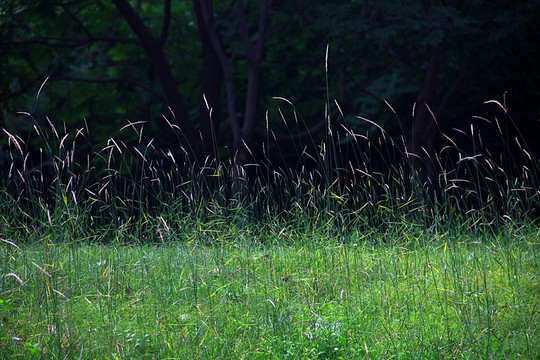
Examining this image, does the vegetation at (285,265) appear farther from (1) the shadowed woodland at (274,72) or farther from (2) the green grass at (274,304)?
(1) the shadowed woodland at (274,72)

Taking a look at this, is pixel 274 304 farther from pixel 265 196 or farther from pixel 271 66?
pixel 271 66

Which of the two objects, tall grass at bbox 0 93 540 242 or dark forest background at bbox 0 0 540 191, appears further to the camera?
dark forest background at bbox 0 0 540 191

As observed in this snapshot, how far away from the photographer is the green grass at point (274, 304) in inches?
134

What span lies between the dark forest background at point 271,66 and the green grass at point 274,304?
11.2 feet

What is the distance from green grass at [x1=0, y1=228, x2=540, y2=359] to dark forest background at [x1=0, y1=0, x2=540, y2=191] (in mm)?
3412

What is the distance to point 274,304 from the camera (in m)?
3.78

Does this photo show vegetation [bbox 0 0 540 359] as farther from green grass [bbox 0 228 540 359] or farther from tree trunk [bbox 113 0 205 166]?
tree trunk [bbox 113 0 205 166]

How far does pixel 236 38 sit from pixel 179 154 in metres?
3.54

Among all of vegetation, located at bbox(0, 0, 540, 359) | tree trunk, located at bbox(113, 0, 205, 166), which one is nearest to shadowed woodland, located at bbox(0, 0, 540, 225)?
tree trunk, located at bbox(113, 0, 205, 166)

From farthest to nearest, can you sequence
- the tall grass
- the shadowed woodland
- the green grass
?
the shadowed woodland, the tall grass, the green grass

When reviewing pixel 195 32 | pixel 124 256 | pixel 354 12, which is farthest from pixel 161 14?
pixel 124 256

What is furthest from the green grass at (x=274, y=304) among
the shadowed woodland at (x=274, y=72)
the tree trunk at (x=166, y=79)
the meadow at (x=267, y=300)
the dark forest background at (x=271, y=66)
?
the tree trunk at (x=166, y=79)

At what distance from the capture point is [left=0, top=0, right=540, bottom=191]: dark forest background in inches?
366

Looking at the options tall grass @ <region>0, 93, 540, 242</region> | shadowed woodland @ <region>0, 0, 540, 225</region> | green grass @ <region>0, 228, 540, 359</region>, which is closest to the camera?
green grass @ <region>0, 228, 540, 359</region>
